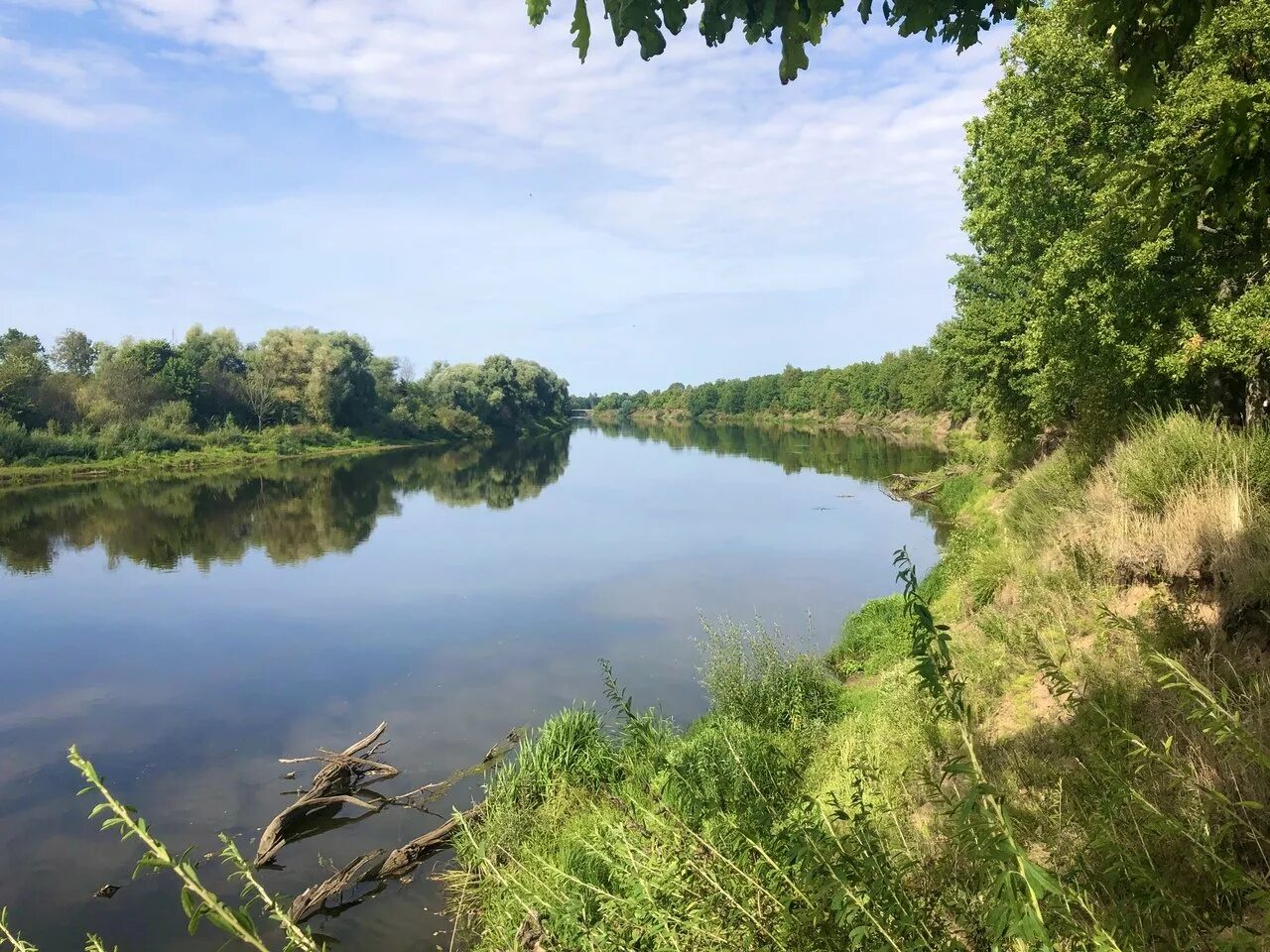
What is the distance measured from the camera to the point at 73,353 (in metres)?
73.6

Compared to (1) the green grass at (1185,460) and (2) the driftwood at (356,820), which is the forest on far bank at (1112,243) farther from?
(2) the driftwood at (356,820)

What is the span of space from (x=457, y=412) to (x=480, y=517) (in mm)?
58162

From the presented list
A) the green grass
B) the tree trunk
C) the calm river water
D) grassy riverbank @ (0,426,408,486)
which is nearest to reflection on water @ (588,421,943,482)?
the calm river water

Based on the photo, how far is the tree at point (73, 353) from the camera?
7262 cm

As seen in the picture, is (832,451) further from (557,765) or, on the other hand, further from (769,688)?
(557,765)

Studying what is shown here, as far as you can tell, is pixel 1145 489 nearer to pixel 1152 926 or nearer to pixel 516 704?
pixel 1152 926

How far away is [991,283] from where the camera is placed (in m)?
25.9

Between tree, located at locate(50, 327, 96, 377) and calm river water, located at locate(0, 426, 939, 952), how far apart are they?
38162 mm

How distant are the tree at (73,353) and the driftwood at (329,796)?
7685 cm

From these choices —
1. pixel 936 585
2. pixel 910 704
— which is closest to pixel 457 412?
pixel 936 585

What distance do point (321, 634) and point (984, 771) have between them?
16.9m

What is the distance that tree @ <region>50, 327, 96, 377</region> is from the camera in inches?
2859

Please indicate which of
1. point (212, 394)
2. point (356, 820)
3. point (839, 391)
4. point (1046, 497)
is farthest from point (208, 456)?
point (839, 391)

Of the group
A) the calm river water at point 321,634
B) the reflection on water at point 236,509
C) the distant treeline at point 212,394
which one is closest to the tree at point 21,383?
the distant treeline at point 212,394
